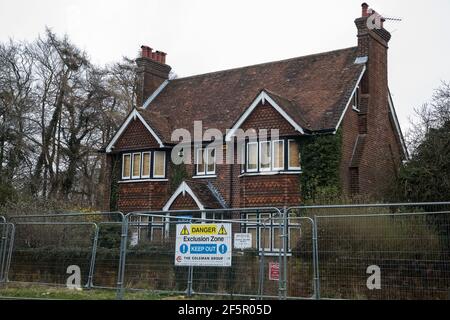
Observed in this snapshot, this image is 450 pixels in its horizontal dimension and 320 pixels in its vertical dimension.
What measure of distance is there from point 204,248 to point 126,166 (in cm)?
1795

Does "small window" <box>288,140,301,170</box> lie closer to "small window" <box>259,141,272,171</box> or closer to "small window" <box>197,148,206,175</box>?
"small window" <box>259,141,272,171</box>

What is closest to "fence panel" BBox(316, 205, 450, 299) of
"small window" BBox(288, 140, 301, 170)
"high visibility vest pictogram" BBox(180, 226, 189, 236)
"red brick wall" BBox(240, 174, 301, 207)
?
"high visibility vest pictogram" BBox(180, 226, 189, 236)

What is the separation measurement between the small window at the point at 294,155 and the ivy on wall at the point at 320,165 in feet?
1.08

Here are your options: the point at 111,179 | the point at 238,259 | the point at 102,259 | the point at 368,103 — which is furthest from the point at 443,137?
the point at 111,179

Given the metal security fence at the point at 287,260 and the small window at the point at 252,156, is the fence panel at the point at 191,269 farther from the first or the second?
the small window at the point at 252,156

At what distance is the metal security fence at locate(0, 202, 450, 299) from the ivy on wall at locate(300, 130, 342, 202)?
7.10 m

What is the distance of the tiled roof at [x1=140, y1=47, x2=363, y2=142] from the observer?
25.6m

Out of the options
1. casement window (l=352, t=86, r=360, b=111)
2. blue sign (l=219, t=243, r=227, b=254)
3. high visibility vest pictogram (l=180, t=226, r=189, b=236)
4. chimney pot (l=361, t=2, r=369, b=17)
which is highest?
chimney pot (l=361, t=2, r=369, b=17)

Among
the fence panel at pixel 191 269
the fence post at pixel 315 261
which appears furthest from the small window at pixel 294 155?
the fence post at pixel 315 261

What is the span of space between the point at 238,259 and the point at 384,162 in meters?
16.1

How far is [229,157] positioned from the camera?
1065 inches

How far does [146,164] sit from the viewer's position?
29328 mm

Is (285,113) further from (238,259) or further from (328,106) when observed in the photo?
(238,259)

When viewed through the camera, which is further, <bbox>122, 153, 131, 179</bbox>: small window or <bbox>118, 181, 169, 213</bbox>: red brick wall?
<bbox>122, 153, 131, 179</bbox>: small window
